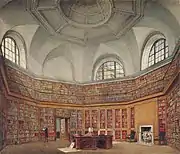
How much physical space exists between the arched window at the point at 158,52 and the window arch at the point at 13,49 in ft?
6.18

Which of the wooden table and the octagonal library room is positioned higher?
the octagonal library room

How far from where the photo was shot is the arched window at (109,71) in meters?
4.42

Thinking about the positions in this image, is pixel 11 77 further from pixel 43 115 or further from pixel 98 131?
pixel 98 131

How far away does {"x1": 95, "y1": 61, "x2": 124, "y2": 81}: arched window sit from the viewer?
4.42 metres

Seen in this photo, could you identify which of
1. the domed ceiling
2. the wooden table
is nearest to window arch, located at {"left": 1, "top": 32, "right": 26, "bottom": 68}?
the domed ceiling

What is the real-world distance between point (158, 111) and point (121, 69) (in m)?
0.86

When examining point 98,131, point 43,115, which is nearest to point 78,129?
point 98,131

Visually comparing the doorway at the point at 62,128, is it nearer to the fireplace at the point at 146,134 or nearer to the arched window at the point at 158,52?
the fireplace at the point at 146,134

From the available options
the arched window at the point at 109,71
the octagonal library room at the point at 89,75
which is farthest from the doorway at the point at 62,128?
the arched window at the point at 109,71

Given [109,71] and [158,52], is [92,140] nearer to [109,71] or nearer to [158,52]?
[109,71]

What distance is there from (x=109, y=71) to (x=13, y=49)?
4.85 ft

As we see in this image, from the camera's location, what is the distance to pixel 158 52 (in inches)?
167

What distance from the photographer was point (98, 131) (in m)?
4.59

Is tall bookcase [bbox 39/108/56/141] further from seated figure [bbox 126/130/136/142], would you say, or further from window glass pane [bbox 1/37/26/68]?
seated figure [bbox 126/130/136/142]
